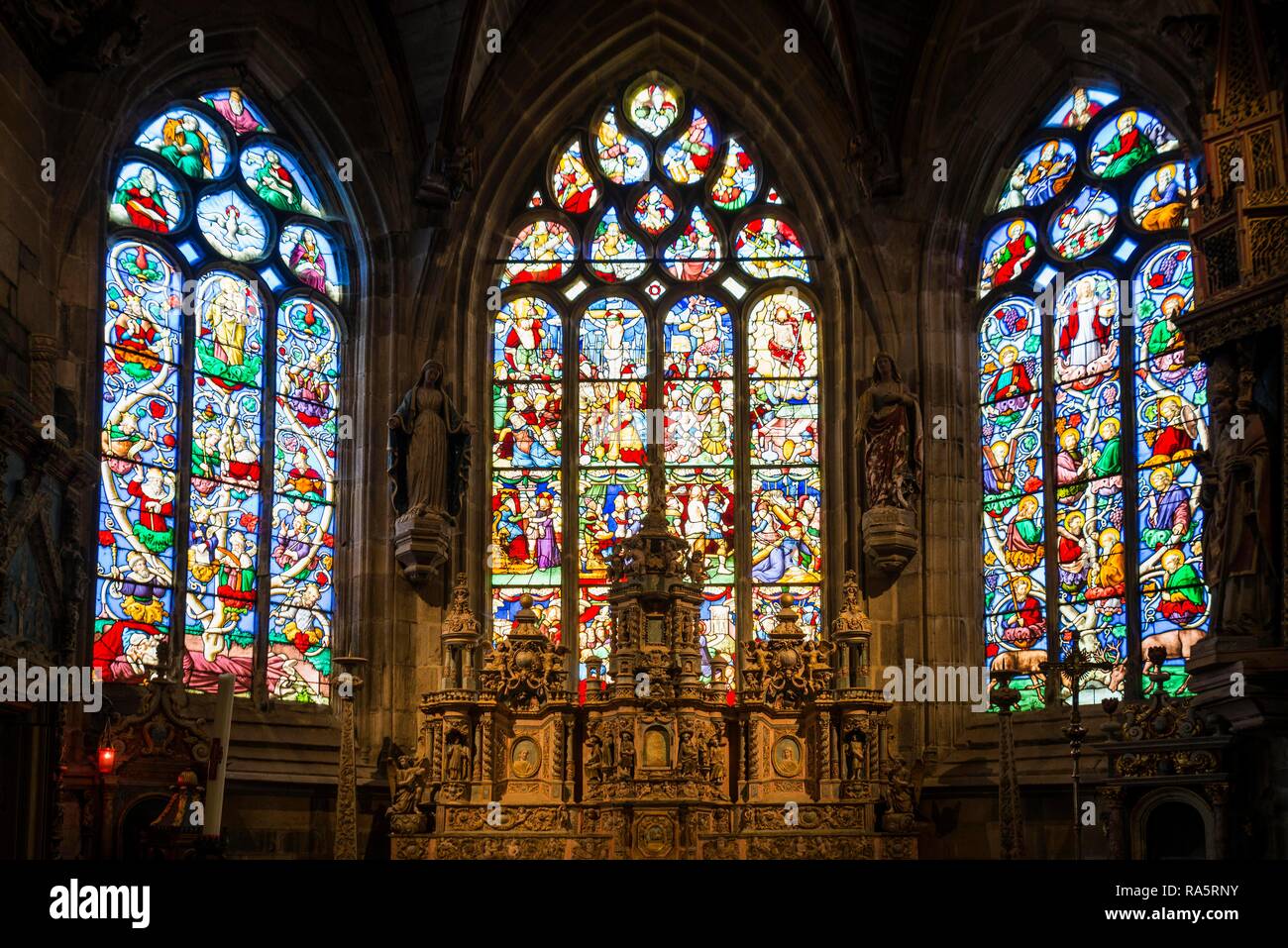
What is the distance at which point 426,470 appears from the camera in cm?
1862

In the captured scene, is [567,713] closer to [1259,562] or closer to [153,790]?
[153,790]

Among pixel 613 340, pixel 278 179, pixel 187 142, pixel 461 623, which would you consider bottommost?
pixel 461 623

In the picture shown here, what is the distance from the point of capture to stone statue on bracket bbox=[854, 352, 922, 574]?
18.5 m

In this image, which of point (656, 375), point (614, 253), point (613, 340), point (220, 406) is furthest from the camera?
point (614, 253)

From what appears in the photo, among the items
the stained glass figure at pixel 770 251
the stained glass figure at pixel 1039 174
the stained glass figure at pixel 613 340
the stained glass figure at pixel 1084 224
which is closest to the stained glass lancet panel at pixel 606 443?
the stained glass figure at pixel 613 340

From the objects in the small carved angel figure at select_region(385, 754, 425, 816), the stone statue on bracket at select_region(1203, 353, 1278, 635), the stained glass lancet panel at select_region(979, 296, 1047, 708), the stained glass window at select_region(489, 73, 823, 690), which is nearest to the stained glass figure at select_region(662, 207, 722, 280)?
the stained glass window at select_region(489, 73, 823, 690)

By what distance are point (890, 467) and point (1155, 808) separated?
5.02 m

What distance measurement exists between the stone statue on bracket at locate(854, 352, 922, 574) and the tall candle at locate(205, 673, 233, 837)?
11.6m

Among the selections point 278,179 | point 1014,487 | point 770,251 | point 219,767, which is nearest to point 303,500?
point 278,179

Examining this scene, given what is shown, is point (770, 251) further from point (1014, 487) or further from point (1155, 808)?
point (1155, 808)

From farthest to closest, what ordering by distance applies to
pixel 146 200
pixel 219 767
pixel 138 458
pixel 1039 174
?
pixel 1039 174 → pixel 146 200 → pixel 138 458 → pixel 219 767

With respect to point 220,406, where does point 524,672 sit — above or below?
below

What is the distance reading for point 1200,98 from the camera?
16.6 metres

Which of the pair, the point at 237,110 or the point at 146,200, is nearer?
the point at 146,200
